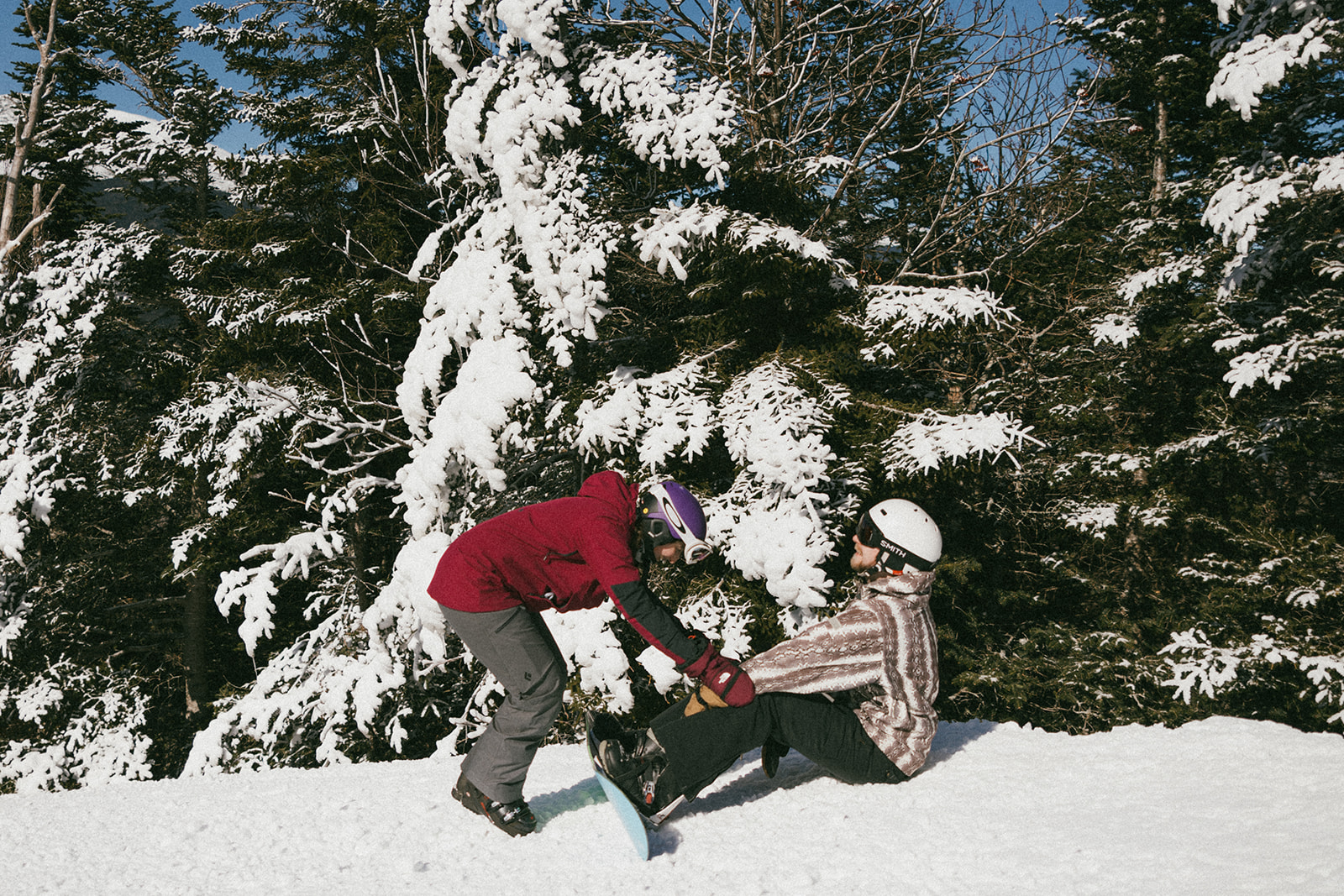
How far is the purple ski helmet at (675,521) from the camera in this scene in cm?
316

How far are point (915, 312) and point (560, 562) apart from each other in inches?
172

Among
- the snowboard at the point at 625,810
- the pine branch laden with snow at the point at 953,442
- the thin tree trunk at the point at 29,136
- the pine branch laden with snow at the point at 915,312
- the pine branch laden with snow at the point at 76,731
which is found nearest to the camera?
the snowboard at the point at 625,810

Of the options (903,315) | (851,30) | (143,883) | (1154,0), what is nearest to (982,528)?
(903,315)

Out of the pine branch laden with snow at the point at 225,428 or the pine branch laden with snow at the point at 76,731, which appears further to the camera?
the pine branch laden with snow at the point at 76,731

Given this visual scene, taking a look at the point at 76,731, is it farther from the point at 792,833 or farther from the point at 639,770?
the point at 792,833

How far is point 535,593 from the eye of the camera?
10.8 feet

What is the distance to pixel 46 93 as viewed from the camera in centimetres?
1484

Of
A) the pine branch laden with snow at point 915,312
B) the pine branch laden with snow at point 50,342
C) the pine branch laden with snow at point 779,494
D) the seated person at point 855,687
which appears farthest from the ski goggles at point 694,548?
the pine branch laden with snow at point 50,342

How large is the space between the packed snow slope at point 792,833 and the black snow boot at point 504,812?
4cm

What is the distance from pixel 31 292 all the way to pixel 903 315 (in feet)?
42.8

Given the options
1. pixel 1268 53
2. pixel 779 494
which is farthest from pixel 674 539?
pixel 1268 53

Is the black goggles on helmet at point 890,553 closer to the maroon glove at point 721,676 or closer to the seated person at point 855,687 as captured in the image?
the seated person at point 855,687

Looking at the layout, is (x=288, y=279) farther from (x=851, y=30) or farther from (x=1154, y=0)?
(x=1154, y=0)

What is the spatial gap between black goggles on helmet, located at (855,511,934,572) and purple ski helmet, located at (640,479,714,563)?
0.89 m
